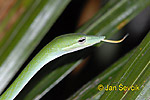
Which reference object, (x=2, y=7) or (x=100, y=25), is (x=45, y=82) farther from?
(x=2, y=7)

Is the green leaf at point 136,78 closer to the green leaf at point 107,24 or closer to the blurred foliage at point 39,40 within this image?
the blurred foliage at point 39,40

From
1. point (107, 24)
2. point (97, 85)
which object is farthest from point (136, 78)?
point (107, 24)

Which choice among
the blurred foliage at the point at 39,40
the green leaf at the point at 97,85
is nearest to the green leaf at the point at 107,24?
the blurred foliage at the point at 39,40

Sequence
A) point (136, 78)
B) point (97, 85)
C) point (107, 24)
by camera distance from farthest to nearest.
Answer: point (107, 24) → point (97, 85) → point (136, 78)

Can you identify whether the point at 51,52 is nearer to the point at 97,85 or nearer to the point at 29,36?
the point at 29,36

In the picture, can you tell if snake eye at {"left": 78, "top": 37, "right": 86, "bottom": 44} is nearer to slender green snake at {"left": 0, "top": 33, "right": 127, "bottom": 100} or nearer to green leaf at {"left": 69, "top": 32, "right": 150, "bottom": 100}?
slender green snake at {"left": 0, "top": 33, "right": 127, "bottom": 100}

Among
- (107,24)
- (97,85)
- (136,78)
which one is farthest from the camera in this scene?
(107,24)
